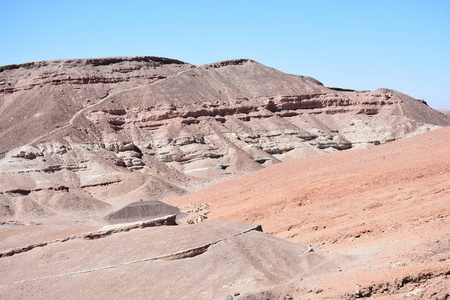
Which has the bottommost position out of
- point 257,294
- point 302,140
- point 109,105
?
point 257,294

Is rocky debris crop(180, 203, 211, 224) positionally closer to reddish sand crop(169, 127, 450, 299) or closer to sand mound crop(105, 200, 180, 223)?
reddish sand crop(169, 127, 450, 299)

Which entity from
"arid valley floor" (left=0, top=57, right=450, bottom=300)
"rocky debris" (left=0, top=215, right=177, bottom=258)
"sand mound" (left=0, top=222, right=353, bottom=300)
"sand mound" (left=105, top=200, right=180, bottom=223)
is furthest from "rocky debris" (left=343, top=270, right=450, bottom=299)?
"sand mound" (left=105, top=200, right=180, bottom=223)

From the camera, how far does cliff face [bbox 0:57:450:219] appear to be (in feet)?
154

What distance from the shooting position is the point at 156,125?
62.2 metres

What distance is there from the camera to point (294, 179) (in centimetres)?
2866

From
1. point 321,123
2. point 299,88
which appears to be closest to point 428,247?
point 321,123

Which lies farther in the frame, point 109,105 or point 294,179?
point 109,105

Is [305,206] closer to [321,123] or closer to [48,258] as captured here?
[48,258]

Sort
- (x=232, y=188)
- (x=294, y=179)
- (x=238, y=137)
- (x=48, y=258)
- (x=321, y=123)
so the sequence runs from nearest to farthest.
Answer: (x=48, y=258) → (x=294, y=179) → (x=232, y=188) → (x=238, y=137) → (x=321, y=123)

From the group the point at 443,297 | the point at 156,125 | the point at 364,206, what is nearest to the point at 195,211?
the point at 364,206

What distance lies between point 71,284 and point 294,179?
1782 cm

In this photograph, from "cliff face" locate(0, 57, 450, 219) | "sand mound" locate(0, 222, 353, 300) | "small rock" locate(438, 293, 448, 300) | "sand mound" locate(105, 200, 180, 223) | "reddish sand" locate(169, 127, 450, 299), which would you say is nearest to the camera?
"small rock" locate(438, 293, 448, 300)

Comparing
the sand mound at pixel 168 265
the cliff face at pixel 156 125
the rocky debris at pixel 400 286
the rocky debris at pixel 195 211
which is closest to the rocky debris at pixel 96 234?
the sand mound at pixel 168 265

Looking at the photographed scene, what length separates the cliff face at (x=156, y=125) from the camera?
4681cm
